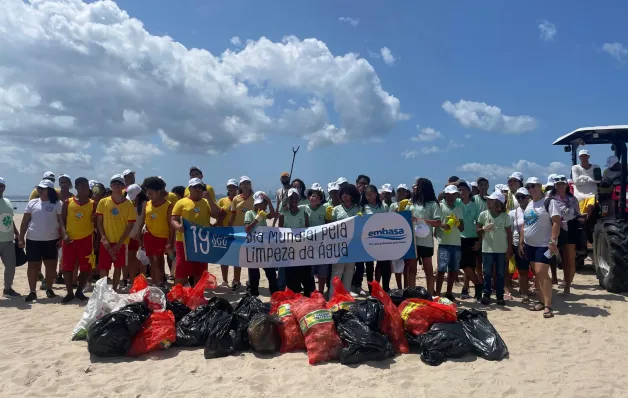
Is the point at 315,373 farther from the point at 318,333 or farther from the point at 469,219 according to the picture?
the point at 469,219

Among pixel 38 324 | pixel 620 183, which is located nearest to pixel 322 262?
pixel 38 324

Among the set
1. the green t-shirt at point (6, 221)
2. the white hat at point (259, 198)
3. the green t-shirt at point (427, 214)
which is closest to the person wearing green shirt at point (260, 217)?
the white hat at point (259, 198)

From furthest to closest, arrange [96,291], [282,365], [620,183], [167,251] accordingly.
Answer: [620,183], [167,251], [96,291], [282,365]

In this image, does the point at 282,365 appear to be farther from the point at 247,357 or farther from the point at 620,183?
the point at 620,183

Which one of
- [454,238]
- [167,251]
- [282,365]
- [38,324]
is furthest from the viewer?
[167,251]

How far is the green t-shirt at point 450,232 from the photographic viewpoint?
645cm

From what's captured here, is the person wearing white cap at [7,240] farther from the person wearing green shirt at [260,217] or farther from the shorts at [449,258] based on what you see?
the shorts at [449,258]

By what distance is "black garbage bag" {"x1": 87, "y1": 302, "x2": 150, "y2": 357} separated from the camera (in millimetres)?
4523

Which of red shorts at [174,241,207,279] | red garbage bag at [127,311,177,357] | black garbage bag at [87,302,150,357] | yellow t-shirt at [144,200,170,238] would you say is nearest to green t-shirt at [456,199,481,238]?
red shorts at [174,241,207,279]

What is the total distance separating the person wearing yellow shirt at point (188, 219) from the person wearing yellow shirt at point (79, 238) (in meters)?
1.47

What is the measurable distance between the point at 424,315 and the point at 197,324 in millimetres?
2525

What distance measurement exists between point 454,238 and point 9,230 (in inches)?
279

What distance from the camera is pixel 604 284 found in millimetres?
7230

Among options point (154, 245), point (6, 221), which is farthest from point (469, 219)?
point (6, 221)
